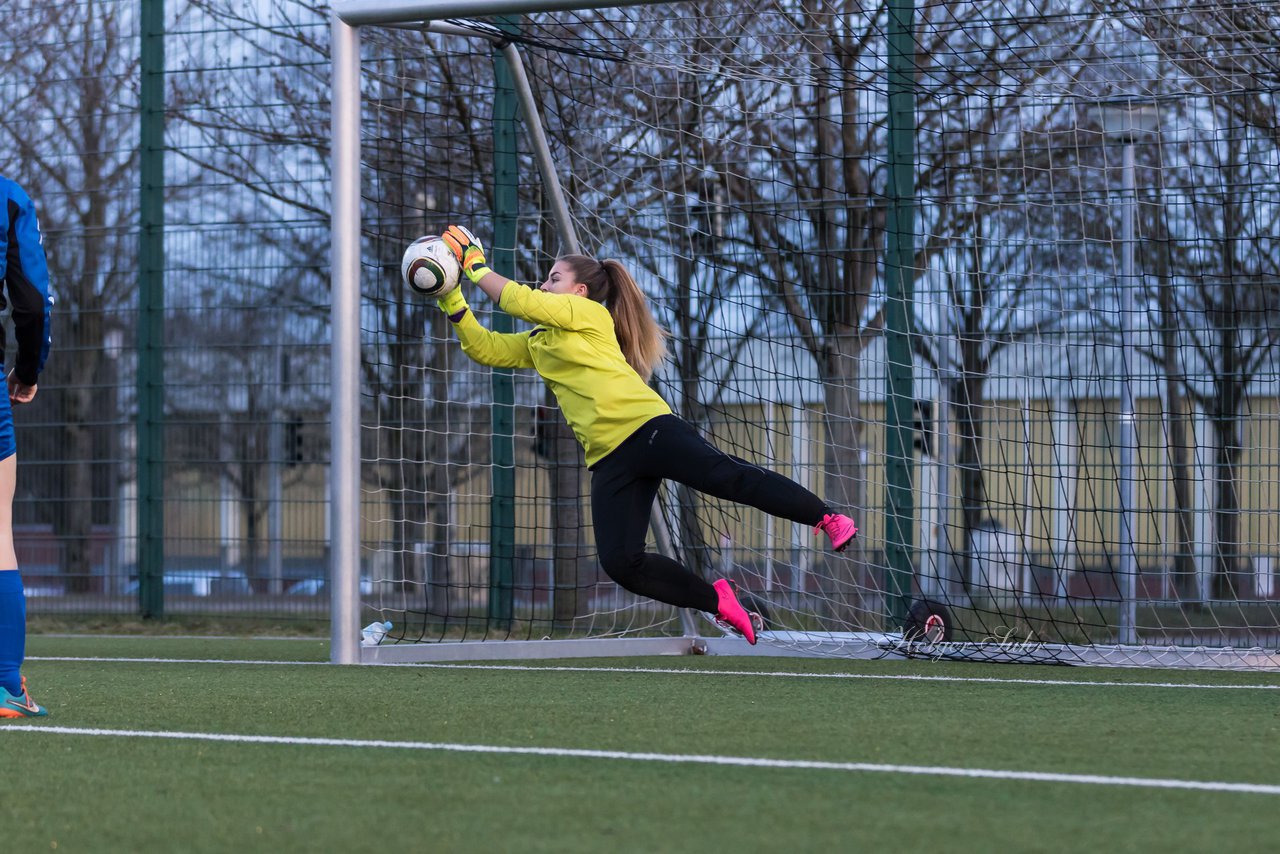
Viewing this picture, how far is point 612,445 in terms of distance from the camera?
6125 mm

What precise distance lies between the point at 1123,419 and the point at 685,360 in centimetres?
259

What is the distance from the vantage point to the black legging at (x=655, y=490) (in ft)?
19.5

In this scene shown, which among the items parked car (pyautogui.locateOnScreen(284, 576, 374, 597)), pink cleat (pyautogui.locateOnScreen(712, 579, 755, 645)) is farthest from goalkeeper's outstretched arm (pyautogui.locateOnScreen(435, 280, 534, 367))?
parked car (pyautogui.locateOnScreen(284, 576, 374, 597))

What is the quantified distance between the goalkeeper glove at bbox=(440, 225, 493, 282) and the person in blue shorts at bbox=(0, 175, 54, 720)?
1.63 m

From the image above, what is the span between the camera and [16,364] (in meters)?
5.09

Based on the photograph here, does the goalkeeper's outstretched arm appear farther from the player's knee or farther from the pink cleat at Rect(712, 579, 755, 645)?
the pink cleat at Rect(712, 579, 755, 645)

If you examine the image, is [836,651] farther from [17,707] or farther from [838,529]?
[17,707]

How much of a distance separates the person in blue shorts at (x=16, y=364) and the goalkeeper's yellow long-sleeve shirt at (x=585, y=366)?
5.60 ft

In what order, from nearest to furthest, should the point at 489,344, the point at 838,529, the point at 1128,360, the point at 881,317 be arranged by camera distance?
the point at 838,529 < the point at 489,344 < the point at 881,317 < the point at 1128,360

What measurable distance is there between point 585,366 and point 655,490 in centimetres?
58

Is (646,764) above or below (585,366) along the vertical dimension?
below

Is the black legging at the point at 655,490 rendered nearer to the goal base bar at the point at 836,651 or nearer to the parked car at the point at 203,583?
the goal base bar at the point at 836,651

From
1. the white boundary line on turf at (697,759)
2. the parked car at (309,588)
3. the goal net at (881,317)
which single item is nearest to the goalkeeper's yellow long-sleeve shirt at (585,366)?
the goal net at (881,317)

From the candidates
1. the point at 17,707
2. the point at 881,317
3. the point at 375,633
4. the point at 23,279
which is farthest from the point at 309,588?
the point at 23,279
